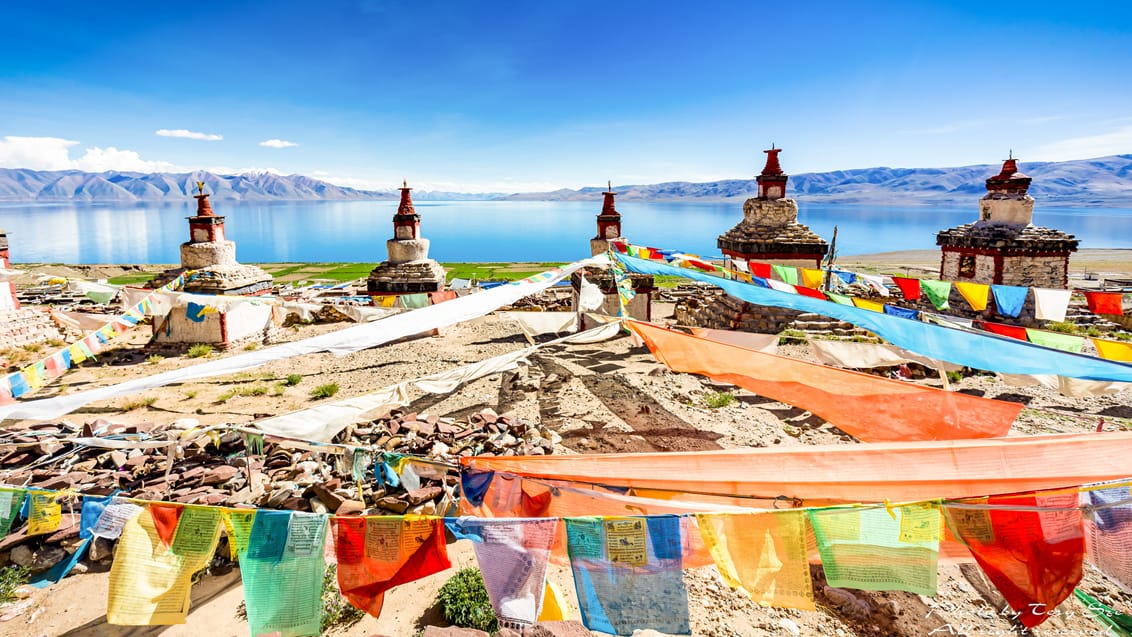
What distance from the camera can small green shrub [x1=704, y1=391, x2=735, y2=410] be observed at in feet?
36.1

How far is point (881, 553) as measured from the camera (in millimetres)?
4219

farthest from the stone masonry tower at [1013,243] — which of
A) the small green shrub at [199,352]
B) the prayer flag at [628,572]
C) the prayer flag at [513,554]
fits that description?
the small green shrub at [199,352]

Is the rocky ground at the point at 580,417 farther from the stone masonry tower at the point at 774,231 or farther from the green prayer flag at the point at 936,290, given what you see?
the stone masonry tower at the point at 774,231

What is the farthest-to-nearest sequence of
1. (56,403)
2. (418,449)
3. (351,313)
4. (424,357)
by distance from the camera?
(351,313)
(424,357)
(418,449)
(56,403)

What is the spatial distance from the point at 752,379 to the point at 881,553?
435cm

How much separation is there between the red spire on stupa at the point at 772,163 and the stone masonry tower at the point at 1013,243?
20.5 ft

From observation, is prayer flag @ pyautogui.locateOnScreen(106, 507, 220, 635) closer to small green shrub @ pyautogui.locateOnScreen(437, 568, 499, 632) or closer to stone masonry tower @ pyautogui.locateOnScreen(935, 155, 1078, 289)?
small green shrub @ pyautogui.locateOnScreen(437, 568, 499, 632)

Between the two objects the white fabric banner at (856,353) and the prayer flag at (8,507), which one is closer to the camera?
the prayer flag at (8,507)

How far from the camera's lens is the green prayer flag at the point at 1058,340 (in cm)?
870

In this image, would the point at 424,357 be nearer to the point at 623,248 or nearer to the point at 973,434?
the point at 623,248

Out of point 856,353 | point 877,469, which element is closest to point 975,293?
point 856,353

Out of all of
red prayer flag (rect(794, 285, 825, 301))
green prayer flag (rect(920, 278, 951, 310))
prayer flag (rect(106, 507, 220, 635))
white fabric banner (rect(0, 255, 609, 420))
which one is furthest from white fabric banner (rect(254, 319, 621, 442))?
green prayer flag (rect(920, 278, 951, 310))

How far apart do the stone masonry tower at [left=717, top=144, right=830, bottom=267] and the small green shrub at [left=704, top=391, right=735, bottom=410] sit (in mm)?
7835

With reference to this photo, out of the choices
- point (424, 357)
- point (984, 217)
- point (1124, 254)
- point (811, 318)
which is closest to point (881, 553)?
point (424, 357)
